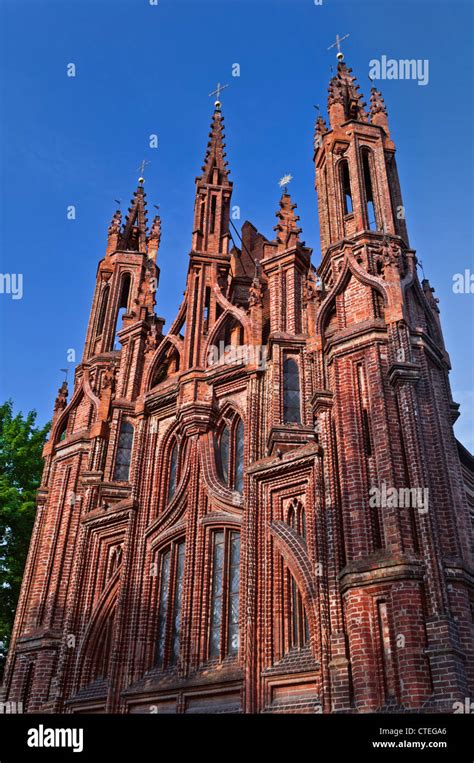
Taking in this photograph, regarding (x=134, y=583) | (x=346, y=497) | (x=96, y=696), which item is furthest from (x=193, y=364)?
(x=96, y=696)

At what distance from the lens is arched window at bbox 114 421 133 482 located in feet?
66.0

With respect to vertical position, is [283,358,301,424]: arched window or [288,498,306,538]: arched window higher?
[283,358,301,424]: arched window

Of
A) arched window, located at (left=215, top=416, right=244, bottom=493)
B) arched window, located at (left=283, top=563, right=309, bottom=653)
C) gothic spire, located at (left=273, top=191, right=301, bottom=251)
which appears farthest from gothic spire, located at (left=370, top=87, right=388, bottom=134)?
arched window, located at (left=283, top=563, right=309, bottom=653)

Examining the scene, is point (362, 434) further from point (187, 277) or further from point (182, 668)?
point (187, 277)

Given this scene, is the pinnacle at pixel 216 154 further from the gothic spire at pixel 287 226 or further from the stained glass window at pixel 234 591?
the stained glass window at pixel 234 591

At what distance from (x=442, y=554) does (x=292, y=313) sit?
26.1ft

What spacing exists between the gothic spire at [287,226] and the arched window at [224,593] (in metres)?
8.18

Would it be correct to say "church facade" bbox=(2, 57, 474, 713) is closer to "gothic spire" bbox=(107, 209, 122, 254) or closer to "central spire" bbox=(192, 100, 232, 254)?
"central spire" bbox=(192, 100, 232, 254)

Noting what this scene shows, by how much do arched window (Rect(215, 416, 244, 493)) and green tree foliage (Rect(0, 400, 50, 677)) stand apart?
8728mm

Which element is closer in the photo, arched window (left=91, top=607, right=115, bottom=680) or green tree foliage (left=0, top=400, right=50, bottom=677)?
arched window (left=91, top=607, right=115, bottom=680)

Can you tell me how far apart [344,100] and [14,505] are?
1637 centimetres
